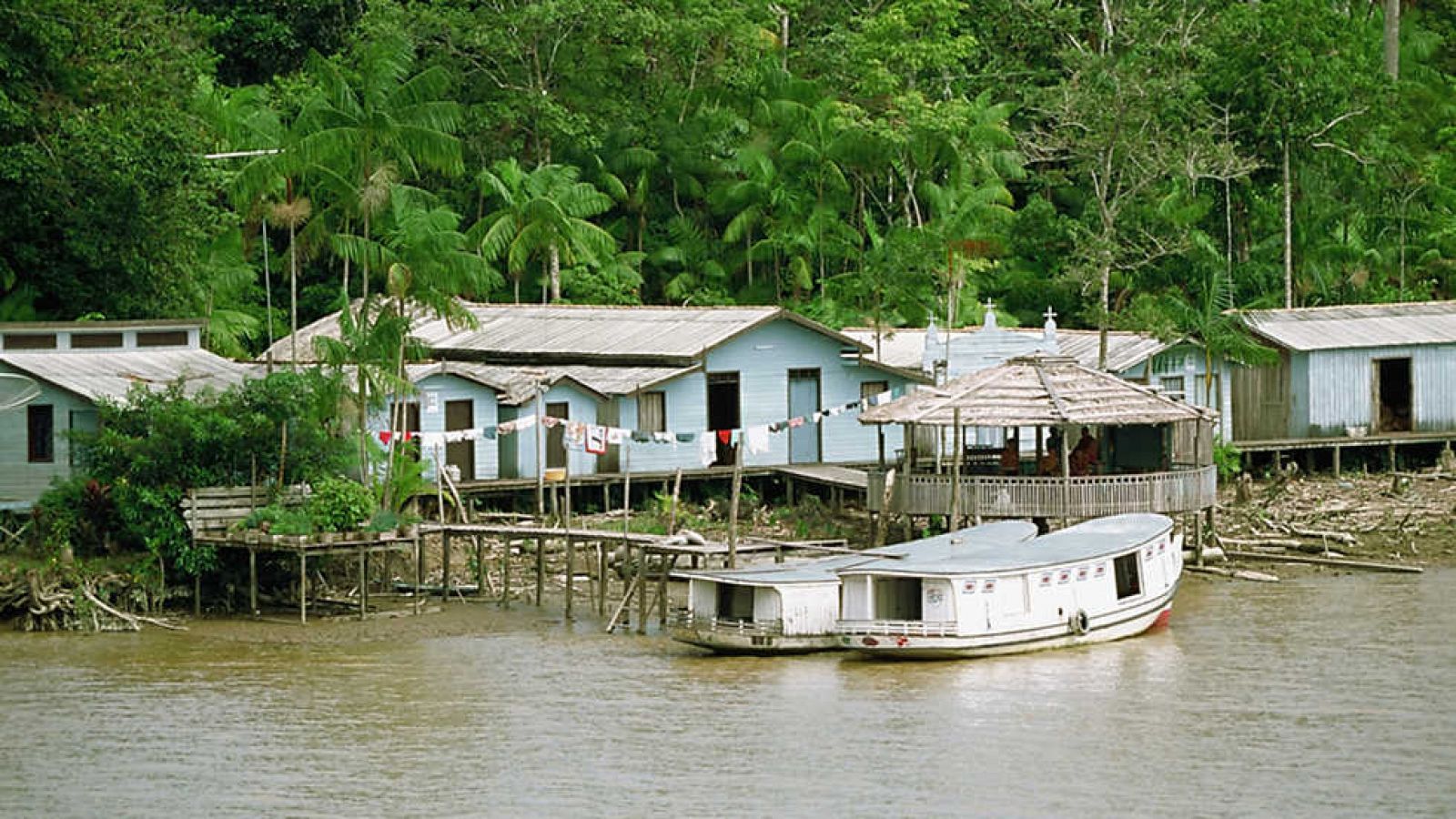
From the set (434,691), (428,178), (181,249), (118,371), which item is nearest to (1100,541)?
(434,691)

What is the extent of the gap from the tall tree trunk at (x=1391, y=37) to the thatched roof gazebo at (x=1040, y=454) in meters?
28.6

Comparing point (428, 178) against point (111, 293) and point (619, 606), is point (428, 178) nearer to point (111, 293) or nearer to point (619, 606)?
point (111, 293)

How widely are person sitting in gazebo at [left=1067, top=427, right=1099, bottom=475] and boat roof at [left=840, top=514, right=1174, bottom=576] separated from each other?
2.77 m

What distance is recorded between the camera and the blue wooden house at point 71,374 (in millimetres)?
42031

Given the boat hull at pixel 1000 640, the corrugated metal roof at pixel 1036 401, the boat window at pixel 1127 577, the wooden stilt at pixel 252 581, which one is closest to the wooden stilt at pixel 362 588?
the wooden stilt at pixel 252 581

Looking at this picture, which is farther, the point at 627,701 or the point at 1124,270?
the point at 1124,270

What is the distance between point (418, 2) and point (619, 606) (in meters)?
29.2

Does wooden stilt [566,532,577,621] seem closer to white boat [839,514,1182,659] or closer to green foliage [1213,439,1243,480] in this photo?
white boat [839,514,1182,659]

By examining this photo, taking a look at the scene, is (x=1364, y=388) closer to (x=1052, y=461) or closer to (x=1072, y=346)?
(x=1072, y=346)

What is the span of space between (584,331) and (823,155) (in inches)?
544

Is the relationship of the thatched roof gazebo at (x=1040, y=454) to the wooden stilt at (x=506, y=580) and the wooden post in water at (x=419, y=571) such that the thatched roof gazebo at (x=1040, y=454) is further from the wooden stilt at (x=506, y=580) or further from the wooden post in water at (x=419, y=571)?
the wooden post in water at (x=419, y=571)

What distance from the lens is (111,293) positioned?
51625 mm

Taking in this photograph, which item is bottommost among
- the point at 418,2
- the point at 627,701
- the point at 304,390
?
the point at 627,701

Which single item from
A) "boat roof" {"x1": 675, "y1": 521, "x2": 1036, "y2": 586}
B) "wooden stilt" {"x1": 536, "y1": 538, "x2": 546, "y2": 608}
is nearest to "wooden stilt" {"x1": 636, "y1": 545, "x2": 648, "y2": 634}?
"boat roof" {"x1": 675, "y1": 521, "x2": 1036, "y2": 586}
